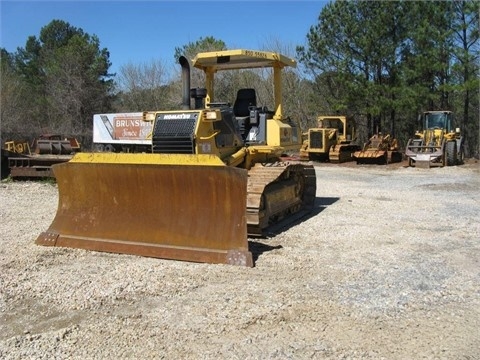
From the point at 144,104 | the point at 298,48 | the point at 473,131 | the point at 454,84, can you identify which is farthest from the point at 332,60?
the point at 144,104

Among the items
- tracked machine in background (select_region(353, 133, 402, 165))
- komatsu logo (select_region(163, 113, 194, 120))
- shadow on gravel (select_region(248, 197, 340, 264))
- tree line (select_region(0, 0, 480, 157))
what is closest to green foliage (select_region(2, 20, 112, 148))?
tree line (select_region(0, 0, 480, 157))

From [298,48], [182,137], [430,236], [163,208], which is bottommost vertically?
[430,236]

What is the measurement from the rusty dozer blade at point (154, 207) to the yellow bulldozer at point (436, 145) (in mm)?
15701

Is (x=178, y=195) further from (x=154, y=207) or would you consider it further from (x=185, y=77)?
(x=185, y=77)

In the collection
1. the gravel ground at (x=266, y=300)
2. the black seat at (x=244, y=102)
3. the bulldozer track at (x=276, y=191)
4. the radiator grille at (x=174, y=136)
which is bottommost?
the gravel ground at (x=266, y=300)

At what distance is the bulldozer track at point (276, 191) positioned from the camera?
6527 millimetres

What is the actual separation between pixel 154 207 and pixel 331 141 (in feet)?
59.2

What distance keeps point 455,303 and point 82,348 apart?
3.02 metres

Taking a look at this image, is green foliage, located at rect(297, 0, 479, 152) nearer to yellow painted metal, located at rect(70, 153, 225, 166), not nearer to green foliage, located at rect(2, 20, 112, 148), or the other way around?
green foliage, located at rect(2, 20, 112, 148)

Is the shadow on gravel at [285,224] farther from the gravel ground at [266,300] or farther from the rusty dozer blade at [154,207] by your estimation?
the rusty dozer blade at [154,207]

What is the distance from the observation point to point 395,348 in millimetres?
3443

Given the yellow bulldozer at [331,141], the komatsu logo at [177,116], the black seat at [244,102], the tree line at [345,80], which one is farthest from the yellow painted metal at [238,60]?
the yellow bulldozer at [331,141]

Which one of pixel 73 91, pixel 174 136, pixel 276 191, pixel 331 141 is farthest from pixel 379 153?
pixel 73 91

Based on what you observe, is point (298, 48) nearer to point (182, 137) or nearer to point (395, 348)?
point (182, 137)
